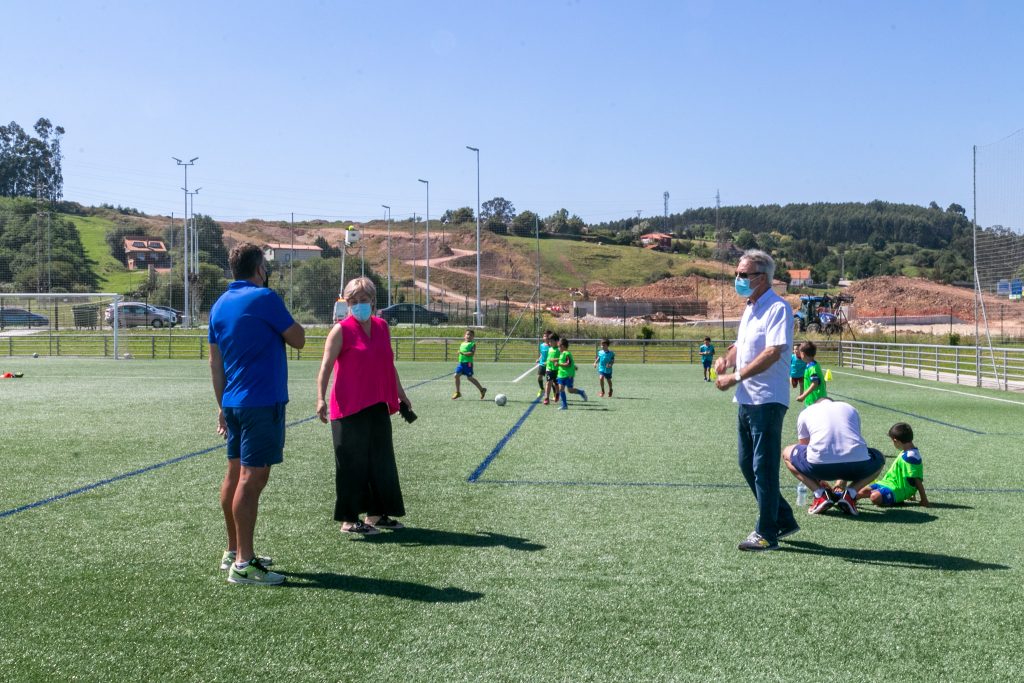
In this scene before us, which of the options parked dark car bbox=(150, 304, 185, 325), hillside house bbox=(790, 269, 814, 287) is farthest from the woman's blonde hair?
hillside house bbox=(790, 269, 814, 287)

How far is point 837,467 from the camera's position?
7.19m

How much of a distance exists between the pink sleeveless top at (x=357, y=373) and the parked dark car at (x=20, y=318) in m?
41.2

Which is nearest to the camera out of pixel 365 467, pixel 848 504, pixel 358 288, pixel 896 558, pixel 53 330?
pixel 896 558

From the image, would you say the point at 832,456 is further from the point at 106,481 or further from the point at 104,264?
the point at 104,264

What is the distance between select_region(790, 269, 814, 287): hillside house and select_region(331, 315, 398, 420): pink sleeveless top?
105 metres

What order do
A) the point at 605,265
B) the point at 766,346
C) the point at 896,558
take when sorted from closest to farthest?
the point at 766,346 < the point at 896,558 < the point at 605,265

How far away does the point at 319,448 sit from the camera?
11180mm

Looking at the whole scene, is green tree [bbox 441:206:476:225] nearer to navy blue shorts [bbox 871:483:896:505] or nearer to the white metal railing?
the white metal railing

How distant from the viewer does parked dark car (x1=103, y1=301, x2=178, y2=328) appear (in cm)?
4928

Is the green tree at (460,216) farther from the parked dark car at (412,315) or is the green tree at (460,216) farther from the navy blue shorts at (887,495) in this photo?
the navy blue shorts at (887,495)

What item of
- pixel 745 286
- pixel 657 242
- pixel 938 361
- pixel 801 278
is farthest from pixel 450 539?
pixel 801 278

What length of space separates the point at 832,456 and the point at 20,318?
4320 cm

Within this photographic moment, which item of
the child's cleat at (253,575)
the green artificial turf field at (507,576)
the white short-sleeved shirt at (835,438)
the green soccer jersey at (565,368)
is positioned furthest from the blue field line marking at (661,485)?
the green soccer jersey at (565,368)

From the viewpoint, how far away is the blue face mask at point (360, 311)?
634 cm
